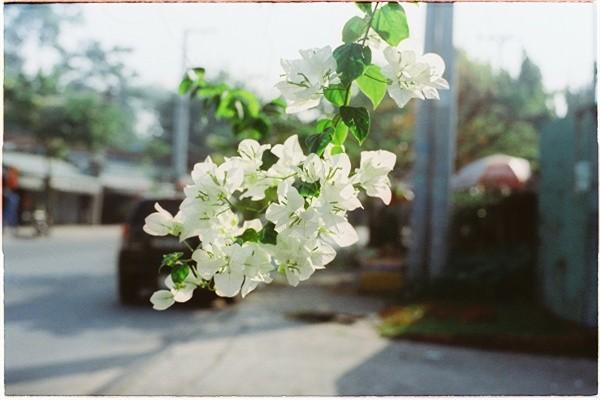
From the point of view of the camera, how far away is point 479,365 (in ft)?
19.8

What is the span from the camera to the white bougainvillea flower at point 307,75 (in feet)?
3.27

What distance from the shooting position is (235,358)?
239 inches

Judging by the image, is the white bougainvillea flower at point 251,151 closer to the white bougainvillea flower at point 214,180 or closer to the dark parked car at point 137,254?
the white bougainvillea flower at point 214,180

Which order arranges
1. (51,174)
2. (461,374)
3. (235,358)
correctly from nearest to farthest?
(461,374) → (235,358) → (51,174)

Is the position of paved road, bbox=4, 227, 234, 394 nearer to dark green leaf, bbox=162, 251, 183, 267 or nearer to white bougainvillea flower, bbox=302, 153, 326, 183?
dark green leaf, bbox=162, 251, 183, 267

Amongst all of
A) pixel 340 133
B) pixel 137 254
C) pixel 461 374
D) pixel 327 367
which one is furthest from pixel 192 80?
pixel 137 254

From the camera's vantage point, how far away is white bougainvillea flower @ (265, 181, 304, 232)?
0.96 meters

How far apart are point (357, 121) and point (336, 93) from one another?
0.17 feet

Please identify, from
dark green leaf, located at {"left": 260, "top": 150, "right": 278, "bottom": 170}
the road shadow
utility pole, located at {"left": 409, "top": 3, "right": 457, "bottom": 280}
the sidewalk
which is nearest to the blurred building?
utility pole, located at {"left": 409, "top": 3, "right": 457, "bottom": 280}

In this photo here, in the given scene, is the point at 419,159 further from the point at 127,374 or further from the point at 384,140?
the point at 127,374

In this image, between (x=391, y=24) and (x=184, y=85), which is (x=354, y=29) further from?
(x=184, y=85)

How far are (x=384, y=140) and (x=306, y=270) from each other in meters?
13.0

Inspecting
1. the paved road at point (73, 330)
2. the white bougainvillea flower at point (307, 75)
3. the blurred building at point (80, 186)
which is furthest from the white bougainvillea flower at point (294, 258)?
the blurred building at point (80, 186)

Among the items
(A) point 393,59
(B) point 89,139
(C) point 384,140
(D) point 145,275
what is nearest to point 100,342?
(D) point 145,275
